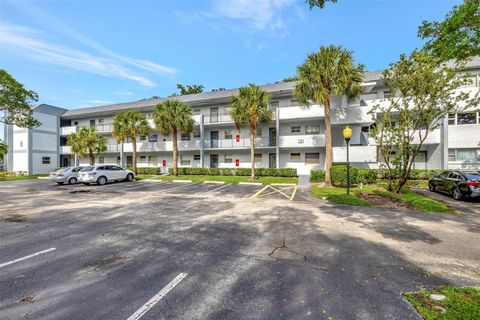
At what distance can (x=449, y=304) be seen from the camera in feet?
9.00

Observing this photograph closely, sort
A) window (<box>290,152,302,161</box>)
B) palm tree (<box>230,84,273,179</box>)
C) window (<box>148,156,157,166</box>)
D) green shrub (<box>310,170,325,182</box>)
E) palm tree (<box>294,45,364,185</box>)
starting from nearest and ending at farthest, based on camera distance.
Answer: palm tree (<box>294,45,364,185</box>)
green shrub (<box>310,170,325,182</box>)
palm tree (<box>230,84,273,179</box>)
window (<box>290,152,302,161</box>)
window (<box>148,156,157,166</box>)

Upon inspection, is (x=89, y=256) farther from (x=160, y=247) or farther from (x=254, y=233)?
(x=254, y=233)

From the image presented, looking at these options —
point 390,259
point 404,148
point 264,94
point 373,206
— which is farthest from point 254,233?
point 264,94

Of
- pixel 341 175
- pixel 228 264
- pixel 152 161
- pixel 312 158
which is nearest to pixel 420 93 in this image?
pixel 341 175

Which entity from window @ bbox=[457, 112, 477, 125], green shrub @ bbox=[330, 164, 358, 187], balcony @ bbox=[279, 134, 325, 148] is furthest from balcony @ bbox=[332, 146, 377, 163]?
window @ bbox=[457, 112, 477, 125]

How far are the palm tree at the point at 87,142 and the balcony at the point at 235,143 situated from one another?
14309mm

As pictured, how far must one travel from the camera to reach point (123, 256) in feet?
14.3

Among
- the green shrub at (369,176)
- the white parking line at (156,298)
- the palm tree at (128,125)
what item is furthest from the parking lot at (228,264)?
the palm tree at (128,125)

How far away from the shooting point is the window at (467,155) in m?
17.8

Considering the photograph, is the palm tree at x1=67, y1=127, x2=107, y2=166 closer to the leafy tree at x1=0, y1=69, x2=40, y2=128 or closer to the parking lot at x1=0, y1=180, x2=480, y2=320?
the leafy tree at x1=0, y1=69, x2=40, y2=128

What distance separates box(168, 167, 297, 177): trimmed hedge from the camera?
20.9m

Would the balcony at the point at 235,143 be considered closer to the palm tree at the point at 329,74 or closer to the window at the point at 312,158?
the window at the point at 312,158

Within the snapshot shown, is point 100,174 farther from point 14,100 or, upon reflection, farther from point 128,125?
point 14,100

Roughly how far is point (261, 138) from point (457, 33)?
1558 cm
